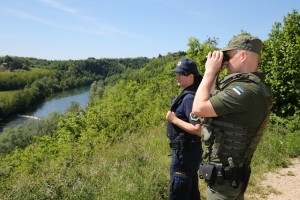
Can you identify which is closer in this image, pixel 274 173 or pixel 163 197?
pixel 163 197

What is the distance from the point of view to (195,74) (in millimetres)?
3822

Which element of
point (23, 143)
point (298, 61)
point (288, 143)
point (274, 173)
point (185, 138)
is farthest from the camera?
point (23, 143)

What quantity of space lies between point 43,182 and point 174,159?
244 cm

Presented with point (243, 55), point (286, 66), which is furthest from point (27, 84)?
point (243, 55)

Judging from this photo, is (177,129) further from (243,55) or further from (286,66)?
(286,66)

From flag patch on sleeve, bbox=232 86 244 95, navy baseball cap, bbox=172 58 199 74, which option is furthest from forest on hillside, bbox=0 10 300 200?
flag patch on sleeve, bbox=232 86 244 95

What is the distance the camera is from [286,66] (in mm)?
11031

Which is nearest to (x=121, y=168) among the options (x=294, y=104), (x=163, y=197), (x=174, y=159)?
(x=163, y=197)

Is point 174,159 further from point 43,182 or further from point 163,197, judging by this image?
point 43,182

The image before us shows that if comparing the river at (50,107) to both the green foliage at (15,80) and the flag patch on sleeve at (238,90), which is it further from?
the flag patch on sleeve at (238,90)

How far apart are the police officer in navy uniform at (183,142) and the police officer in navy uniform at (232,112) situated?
3.17 feet

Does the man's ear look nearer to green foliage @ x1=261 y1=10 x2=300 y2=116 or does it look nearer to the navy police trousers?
A: the navy police trousers

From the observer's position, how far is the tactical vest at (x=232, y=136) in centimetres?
249

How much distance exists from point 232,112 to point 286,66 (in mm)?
9688
